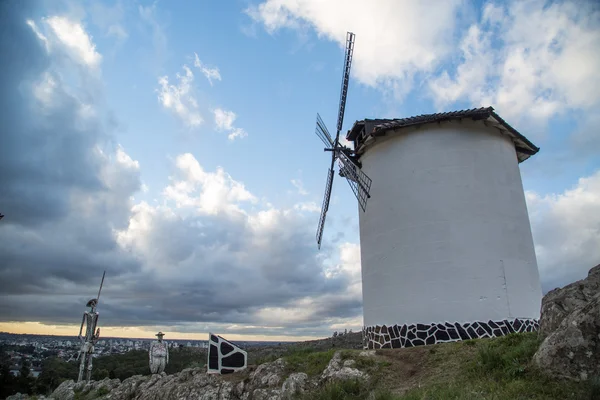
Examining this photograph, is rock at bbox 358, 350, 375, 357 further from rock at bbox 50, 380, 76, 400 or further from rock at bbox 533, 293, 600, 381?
rock at bbox 50, 380, 76, 400

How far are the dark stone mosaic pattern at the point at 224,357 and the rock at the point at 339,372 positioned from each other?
4.31 meters

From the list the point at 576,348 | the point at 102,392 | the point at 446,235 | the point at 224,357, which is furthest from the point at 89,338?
the point at 576,348

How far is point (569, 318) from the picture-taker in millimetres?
7375

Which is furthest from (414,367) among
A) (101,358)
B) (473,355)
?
(101,358)

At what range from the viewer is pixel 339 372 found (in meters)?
11.0

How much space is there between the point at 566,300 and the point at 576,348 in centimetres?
191

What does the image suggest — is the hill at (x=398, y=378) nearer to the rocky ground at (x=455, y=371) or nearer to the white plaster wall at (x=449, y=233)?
the rocky ground at (x=455, y=371)

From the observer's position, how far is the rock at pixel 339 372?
10.7m

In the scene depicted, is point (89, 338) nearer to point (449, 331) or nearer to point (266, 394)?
point (266, 394)

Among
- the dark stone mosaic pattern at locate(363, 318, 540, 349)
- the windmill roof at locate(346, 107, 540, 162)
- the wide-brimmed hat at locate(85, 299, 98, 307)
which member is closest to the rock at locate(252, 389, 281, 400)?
the dark stone mosaic pattern at locate(363, 318, 540, 349)

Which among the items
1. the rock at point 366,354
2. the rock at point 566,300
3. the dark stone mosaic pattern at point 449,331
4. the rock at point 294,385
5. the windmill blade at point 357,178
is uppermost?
the windmill blade at point 357,178

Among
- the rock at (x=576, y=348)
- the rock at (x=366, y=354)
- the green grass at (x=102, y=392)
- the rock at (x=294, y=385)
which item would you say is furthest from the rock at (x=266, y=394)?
the green grass at (x=102, y=392)

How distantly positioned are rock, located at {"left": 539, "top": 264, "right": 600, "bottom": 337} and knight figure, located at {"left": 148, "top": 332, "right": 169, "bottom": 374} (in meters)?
15.1

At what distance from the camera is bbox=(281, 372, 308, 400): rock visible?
36.5 feet
